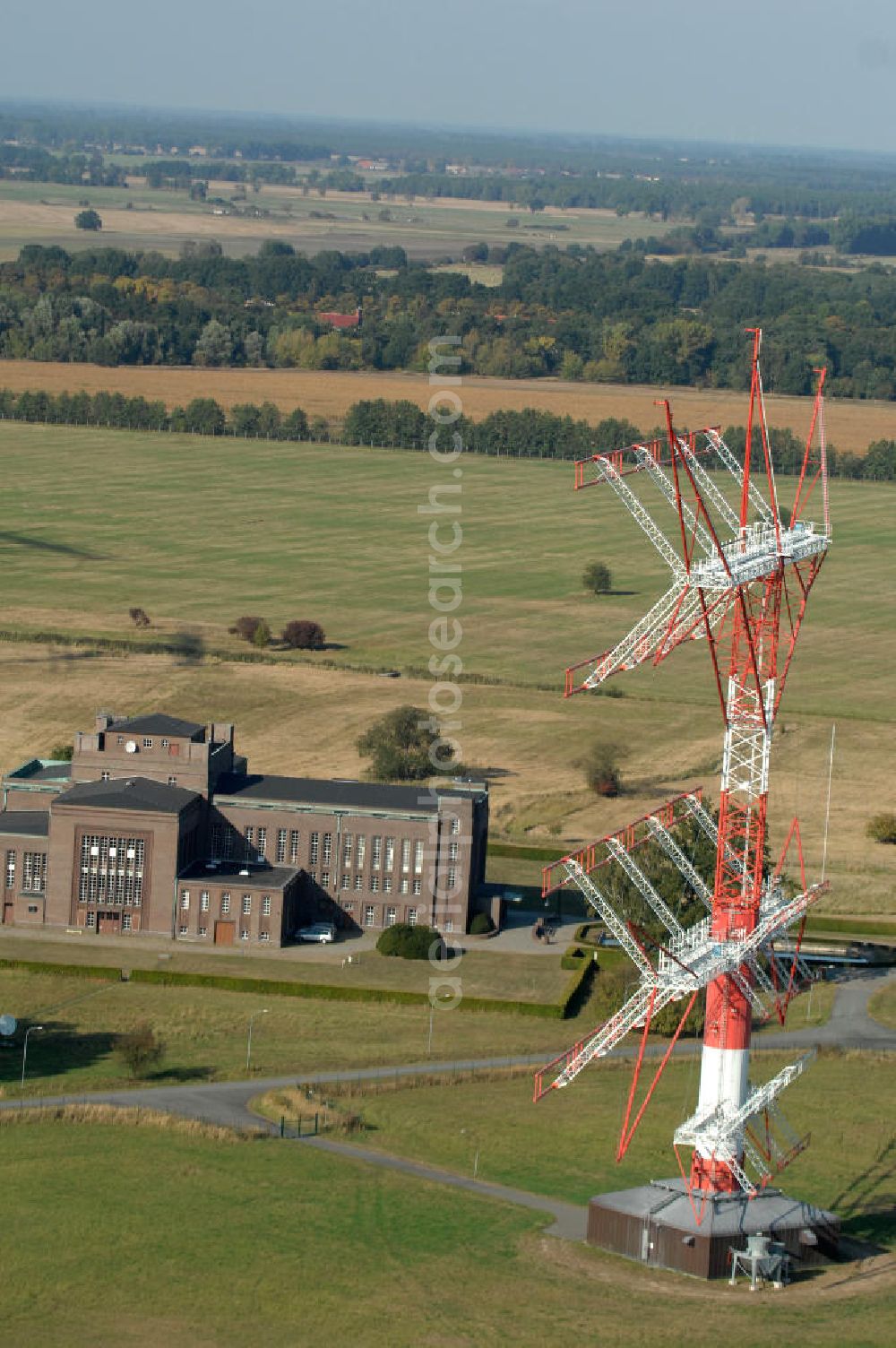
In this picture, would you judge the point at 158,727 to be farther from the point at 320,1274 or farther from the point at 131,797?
the point at 320,1274

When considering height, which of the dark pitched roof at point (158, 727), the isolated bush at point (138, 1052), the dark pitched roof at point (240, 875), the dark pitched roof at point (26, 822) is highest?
the dark pitched roof at point (158, 727)

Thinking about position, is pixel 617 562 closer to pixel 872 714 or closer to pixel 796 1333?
pixel 872 714

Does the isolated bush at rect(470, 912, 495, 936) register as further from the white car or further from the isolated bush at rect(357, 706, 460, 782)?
the isolated bush at rect(357, 706, 460, 782)

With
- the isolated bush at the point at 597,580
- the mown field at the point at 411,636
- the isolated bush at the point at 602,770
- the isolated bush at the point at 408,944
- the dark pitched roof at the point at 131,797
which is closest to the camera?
the isolated bush at the point at 408,944

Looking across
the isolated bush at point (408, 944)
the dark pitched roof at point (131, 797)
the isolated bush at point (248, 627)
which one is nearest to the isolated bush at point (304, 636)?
the isolated bush at point (248, 627)

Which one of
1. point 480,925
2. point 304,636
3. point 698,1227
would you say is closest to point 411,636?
point 304,636

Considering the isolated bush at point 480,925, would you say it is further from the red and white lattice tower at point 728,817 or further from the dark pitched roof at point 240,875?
the red and white lattice tower at point 728,817
